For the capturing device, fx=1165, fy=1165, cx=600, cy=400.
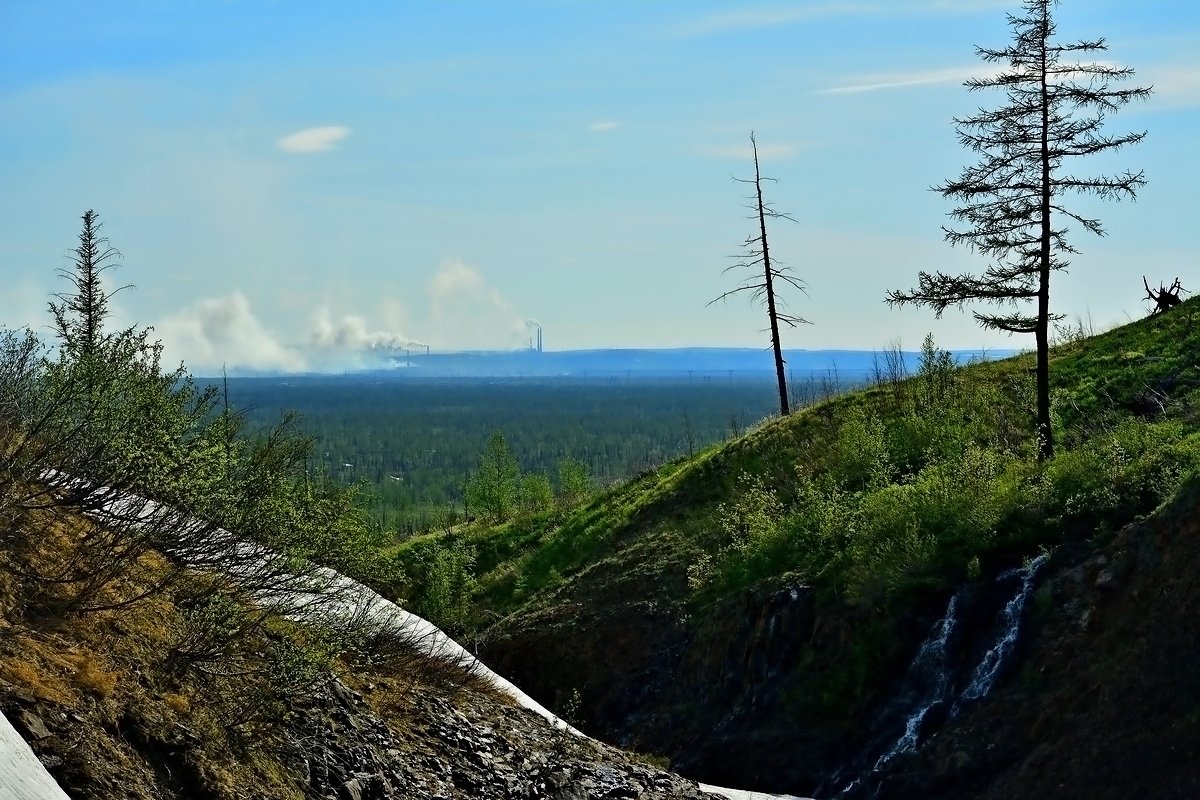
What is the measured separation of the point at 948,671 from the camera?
20141 millimetres

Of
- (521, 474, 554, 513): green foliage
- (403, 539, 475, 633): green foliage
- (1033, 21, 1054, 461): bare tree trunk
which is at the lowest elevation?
(403, 539, 475, 633): green foliage

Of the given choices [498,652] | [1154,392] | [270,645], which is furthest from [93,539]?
[1154,392]

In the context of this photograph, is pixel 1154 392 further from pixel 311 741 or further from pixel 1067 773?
pixel 311 741

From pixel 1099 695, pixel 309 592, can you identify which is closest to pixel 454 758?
pixel 309 592

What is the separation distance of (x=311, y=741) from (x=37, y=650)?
3449 millimetres

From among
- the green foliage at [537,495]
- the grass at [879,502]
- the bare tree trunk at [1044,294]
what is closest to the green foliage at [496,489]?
the green foliage at [537,495]

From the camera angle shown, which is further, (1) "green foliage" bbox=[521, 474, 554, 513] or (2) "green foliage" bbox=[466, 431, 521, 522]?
(2) "green foliage" bbox=[466, 431, 521, 522]

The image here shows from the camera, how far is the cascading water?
19328mm

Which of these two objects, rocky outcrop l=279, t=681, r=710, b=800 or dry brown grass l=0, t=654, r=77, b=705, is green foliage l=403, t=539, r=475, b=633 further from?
dry brown grass l=0, t=654, r=77, b=705

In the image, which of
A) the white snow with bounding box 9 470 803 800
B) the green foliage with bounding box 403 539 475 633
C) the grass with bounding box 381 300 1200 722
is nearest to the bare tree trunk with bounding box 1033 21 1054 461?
the grass with bounding box 381 300 1200 722

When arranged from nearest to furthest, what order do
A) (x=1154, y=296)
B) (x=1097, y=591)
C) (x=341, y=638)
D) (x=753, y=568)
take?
(x=341, y=638) → (x=1097, y=591) → (x=753, y=568) → (x=1154, y=296)

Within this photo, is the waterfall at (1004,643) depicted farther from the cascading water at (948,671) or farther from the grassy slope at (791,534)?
the grassy slope at (791,534)

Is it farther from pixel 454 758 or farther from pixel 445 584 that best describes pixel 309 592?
pixel 445 584

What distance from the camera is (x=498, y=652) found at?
28.5m
